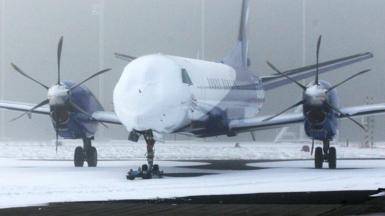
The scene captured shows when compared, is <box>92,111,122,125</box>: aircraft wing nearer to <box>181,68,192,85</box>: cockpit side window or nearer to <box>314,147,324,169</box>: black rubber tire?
<box>181,68,192,85</box>: cockpit side window

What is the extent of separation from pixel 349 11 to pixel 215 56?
1486cm

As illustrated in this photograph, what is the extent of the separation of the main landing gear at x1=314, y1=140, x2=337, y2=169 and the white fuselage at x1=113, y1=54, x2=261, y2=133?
163 inches

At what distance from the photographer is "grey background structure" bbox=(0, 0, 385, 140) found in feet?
247

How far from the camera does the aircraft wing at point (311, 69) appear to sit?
27250 millimetres

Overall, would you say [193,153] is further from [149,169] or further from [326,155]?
[149,169]

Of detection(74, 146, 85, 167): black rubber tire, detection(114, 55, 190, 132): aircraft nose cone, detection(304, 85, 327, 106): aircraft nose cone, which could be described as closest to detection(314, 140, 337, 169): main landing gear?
detection(304, 85, 327, 106): aircraft nose cone

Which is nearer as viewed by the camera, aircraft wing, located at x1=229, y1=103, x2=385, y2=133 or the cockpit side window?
the cockpit side window

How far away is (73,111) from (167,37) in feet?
161

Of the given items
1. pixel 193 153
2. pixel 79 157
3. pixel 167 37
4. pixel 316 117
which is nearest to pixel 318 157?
pixel 316 117

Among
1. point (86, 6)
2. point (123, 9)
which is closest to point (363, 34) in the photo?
point (123, 9)

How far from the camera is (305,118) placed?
86.7 feet

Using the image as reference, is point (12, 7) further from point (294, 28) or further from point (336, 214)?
point (336, 214)

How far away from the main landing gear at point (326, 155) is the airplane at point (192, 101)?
150mm

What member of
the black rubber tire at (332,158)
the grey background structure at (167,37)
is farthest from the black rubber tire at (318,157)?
the grey background structure at (167,37)
